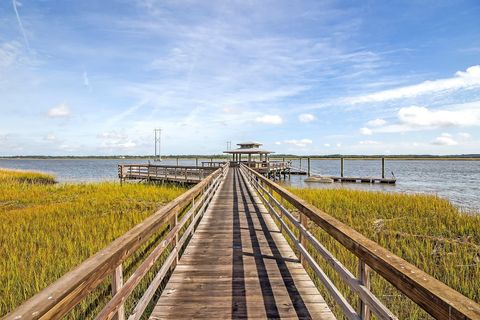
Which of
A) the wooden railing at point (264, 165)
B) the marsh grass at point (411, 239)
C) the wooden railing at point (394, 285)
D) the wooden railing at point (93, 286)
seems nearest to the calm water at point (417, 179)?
the wooden railing at point (264, 165)

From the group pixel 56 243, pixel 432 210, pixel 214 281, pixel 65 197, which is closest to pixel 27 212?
pixel 65 197

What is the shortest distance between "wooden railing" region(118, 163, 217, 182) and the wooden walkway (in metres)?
16.5

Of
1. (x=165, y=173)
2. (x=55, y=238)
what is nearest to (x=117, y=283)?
(x=55, y=238)

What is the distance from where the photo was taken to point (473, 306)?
3.67ft

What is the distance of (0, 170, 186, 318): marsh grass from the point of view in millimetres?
4457

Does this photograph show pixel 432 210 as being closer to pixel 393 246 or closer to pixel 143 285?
pixel 393 246

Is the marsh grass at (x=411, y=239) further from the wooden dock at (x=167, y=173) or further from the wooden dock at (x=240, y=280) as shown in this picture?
the wooden dock at (x=167, y=173)

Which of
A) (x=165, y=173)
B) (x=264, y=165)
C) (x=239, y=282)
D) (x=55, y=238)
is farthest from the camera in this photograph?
(x=264, y=165)

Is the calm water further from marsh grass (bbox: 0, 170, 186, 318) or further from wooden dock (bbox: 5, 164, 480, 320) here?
marsh grass (bbox: 0, 170, 186, 318)

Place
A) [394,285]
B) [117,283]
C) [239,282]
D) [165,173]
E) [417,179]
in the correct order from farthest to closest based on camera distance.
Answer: [417,179], [165,173], [239,282], [117,283], [394,285]

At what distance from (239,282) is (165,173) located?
22.0m

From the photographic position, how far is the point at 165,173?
24500 mm

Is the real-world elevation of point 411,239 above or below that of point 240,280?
below

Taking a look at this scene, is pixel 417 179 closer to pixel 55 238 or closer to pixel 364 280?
pixel 55 238
